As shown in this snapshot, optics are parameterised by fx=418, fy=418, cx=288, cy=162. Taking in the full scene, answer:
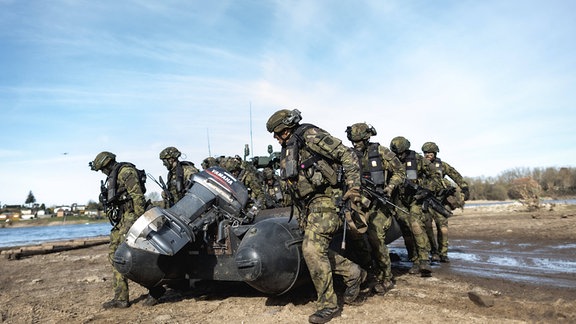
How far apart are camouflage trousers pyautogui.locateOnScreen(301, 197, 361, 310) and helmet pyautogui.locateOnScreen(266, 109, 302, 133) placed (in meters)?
0.89

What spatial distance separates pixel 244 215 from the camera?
564cm

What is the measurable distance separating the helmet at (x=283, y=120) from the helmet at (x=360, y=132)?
2038 millimetres

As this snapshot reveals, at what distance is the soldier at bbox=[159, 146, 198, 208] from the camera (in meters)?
7.66

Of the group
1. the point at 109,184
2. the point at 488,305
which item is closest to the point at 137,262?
the point at 109,184

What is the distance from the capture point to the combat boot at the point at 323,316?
4.07 m

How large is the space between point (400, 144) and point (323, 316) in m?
4.26

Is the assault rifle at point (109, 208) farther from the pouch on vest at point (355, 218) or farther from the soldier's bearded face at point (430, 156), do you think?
the soldier's bearded face at point (430, 156)

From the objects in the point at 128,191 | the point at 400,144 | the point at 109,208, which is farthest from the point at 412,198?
the point at 109,208

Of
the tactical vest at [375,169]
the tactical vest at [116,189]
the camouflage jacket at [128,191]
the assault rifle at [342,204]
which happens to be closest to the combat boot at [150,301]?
the camouflage jacket at [128,191]

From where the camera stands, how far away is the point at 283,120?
466cm

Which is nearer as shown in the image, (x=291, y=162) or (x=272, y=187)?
(x=291, y=162)

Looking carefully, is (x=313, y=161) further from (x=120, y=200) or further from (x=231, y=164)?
(x=231, y=164)

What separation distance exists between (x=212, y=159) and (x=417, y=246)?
243 inches

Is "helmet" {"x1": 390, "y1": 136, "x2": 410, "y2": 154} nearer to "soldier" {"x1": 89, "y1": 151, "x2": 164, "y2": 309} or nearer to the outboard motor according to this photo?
the outboard motor
